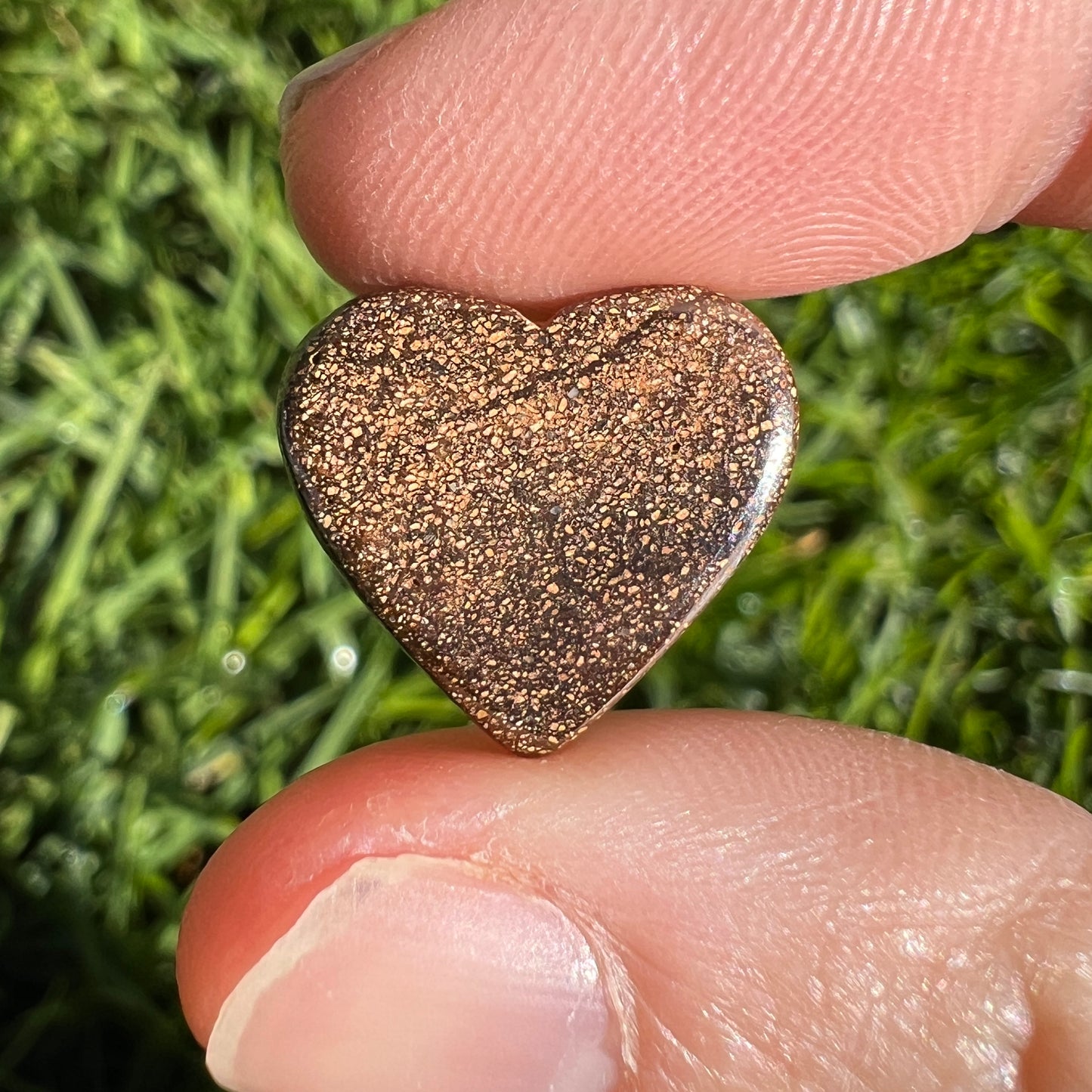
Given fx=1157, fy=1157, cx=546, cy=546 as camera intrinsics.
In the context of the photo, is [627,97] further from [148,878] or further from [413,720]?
[148,878]

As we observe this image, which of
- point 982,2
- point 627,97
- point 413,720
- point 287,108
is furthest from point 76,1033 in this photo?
point 982,2

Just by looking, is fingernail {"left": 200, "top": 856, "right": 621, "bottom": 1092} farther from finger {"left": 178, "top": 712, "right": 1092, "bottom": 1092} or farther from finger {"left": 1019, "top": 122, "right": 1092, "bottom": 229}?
finger {"left": 1019, "top": 122, "right": 1092, "bottom": 229}

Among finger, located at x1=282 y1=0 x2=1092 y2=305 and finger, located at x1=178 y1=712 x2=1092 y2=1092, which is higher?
finger, located at x1=282 y1=0 x2=1092 y2=305

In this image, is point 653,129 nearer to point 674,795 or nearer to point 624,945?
point 674,795

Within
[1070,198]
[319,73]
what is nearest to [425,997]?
[319,73]

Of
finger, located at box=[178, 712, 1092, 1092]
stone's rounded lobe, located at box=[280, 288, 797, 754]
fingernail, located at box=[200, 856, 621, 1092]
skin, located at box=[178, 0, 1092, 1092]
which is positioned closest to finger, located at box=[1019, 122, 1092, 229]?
skin, located at box=[178, 0, 1092, 1092]

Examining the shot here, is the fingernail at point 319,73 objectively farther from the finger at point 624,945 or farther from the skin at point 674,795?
the finger at point 624,945

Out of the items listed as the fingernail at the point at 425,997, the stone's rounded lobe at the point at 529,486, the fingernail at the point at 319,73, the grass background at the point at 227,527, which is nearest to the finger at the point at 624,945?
the fingernail at the point at 425,997

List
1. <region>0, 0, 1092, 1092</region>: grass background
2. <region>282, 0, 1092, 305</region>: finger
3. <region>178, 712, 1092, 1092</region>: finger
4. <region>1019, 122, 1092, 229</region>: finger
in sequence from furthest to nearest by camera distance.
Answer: <region>0, 0, 1092, 1092</region>: grass background → <region>1019, 122, 1092, 229</region>: finger → <region>282, 0, 1092, 305</region>: finger → <region>178, 712, 1092, 1092</region>: finger
